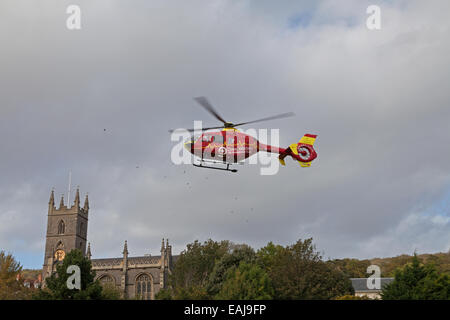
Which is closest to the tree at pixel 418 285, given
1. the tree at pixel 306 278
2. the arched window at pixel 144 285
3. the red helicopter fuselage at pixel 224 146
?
the tree at pixel 306 278

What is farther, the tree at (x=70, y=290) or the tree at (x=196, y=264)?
the tree at (x=196, y=264)

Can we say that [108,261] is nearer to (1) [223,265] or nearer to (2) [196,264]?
(2) [196,264]

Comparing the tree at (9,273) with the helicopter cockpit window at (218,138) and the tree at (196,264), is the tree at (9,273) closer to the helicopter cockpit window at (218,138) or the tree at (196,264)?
the tree at (196,264)

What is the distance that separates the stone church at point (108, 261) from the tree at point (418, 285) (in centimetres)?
4750

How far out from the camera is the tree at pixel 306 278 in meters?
41.1

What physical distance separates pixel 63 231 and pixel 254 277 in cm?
6527

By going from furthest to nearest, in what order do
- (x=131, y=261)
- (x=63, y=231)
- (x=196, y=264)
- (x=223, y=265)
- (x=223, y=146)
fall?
(x=63, y=231), (x=131, y=261), (x=196, y=264), (x=223, y=265), (x=223, y=146)

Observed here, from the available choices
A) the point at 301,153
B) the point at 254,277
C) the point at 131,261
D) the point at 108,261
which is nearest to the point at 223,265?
the point at 254,277

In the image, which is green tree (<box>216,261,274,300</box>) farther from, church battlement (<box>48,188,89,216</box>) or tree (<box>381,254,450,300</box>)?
church battlement (<box>48,188,89,216</box>)

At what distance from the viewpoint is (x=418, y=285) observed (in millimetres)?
34875

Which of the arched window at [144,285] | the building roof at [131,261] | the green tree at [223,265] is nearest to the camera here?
the green tree at [223,265]

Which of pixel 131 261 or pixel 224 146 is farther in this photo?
pixel 131 261

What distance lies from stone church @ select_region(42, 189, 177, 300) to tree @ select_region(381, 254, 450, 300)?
4750 centimetres

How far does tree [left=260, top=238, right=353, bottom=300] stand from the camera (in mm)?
41094
